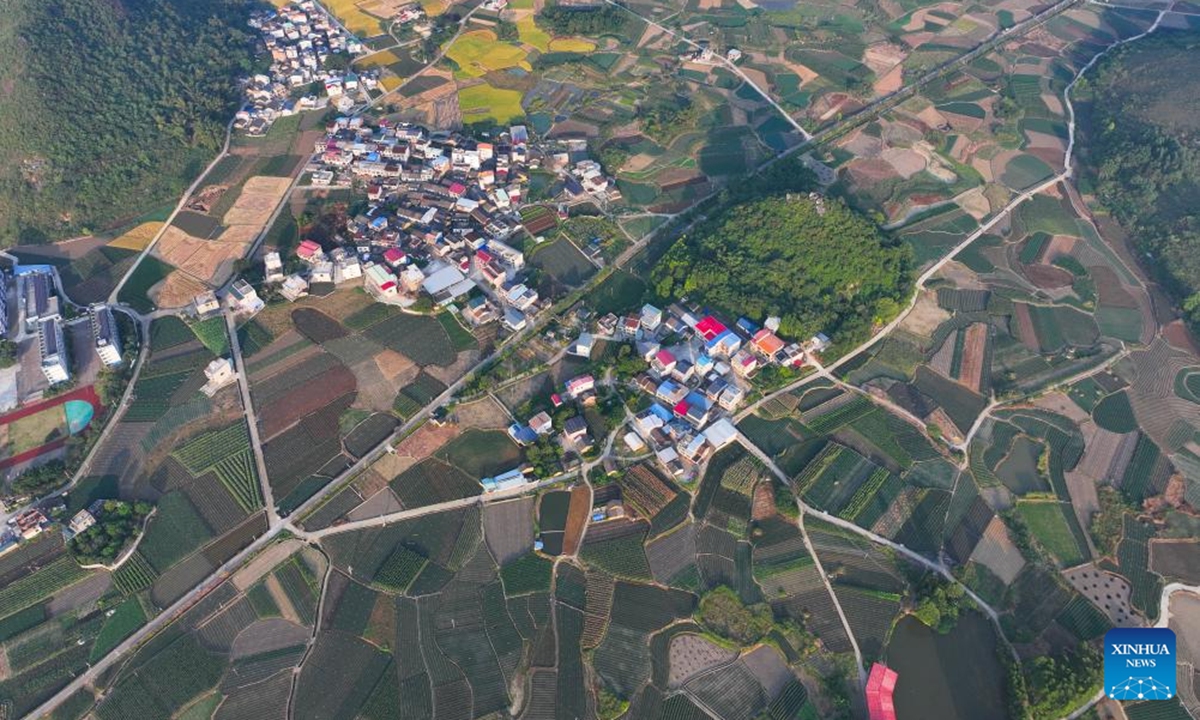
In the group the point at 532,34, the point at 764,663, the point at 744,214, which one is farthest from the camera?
the point at 532,34

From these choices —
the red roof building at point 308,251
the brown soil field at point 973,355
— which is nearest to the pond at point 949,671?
the brown soil field at point 973,355

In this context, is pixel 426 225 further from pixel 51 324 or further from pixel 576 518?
pixel 576 518

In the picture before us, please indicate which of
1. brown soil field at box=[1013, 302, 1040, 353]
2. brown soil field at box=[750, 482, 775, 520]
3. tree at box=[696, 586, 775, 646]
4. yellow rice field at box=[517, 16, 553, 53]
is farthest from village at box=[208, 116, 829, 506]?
yellow rice field at box=[517, 16, 553, 53]

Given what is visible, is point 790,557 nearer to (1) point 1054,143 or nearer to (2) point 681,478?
(2) point 681,478

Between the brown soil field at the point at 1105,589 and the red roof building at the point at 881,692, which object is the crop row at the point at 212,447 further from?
the brown soil field at the point at 1105,589

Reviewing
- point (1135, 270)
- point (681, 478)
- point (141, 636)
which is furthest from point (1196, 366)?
point (141, 636)

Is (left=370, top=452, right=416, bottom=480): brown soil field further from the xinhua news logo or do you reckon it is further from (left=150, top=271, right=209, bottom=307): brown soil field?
the xinhua news logo

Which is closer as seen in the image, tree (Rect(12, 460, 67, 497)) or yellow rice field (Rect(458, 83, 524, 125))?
tree (Rect(12, 460, 67, 497))
